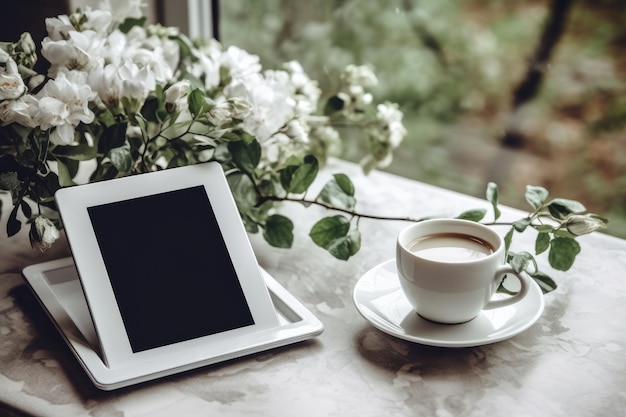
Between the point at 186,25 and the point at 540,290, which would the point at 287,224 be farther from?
the point at 186,25

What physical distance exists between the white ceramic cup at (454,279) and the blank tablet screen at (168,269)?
0.61 feet

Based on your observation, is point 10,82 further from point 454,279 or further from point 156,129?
point 454,279

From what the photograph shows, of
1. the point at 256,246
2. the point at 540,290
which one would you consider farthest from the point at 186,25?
the point at 540,290

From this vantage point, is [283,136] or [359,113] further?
[359,113]

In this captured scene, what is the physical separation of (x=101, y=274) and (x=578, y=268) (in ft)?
2.05

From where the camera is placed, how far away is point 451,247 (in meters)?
0.80

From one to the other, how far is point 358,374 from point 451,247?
0.18 meters

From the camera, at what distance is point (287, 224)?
95 centimetres

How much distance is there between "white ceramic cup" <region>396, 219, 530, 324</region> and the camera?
74 centimetres

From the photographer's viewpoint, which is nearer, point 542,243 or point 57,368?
point 57,368

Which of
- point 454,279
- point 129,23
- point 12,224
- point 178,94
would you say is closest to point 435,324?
point 454,279

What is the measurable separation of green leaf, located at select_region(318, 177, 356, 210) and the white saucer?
4.3 inches

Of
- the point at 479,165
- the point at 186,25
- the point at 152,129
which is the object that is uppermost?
the point at 186,25

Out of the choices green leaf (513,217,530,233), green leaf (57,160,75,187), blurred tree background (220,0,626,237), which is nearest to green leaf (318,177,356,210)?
green leaf (513,217,530,233)
